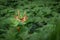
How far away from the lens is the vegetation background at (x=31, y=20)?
117 inches

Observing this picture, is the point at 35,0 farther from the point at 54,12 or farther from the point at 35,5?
the point at 54,12

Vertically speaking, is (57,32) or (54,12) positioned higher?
(57,32)

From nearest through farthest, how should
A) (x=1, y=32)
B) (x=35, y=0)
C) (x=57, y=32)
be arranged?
(x=57, y=32) < (x=1, y=32) < (x=35, y=0)

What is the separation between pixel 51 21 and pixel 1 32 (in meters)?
1.06

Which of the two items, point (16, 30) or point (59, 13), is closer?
point (16, 30)

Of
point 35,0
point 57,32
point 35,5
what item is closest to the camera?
point 57,32

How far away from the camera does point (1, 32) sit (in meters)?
3.40

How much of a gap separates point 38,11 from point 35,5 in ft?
1.01

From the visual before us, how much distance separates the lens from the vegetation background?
2967mm

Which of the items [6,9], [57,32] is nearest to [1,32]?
[6,9]

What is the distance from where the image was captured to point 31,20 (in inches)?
151

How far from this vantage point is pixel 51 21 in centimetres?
374

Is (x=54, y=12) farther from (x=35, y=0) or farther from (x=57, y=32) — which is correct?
Answer: (x=57, y=32)

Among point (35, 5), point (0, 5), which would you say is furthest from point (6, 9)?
point (35, 5)
